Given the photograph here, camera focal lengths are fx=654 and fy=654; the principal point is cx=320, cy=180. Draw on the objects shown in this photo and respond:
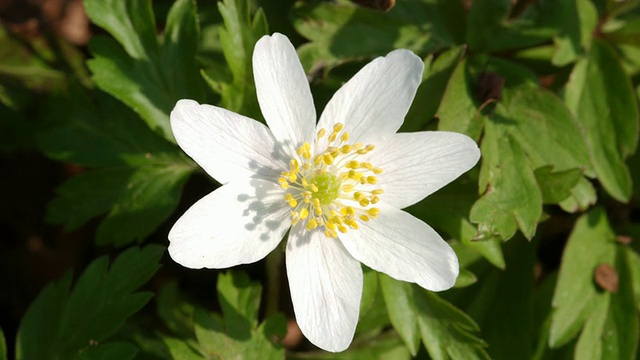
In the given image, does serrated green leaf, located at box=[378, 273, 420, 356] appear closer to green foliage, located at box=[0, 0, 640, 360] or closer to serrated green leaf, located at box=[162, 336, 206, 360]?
green foliage, located at box=[0, 0, 640, 360]

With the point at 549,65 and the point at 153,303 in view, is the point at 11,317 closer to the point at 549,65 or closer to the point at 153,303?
the point at 153,303

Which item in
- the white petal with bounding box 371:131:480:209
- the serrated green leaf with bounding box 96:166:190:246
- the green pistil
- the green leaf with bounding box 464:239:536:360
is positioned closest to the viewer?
the white petal with bounding box 371:131:480:209

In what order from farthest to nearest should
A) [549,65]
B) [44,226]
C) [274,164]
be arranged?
[44,226] → [549,65] → [274,164]

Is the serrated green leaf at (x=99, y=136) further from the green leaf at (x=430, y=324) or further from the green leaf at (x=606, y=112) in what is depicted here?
the green leaf at (x=606, y=112)

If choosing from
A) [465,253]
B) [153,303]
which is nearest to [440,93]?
[465,253]

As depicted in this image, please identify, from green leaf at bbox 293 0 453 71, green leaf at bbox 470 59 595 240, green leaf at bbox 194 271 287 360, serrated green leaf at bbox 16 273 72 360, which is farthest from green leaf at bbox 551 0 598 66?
serrated green leaf at bbox 16 273 72 360

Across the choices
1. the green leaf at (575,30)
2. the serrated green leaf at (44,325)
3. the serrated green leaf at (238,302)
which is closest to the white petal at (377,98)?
the serrated green leaf at (238,302)
